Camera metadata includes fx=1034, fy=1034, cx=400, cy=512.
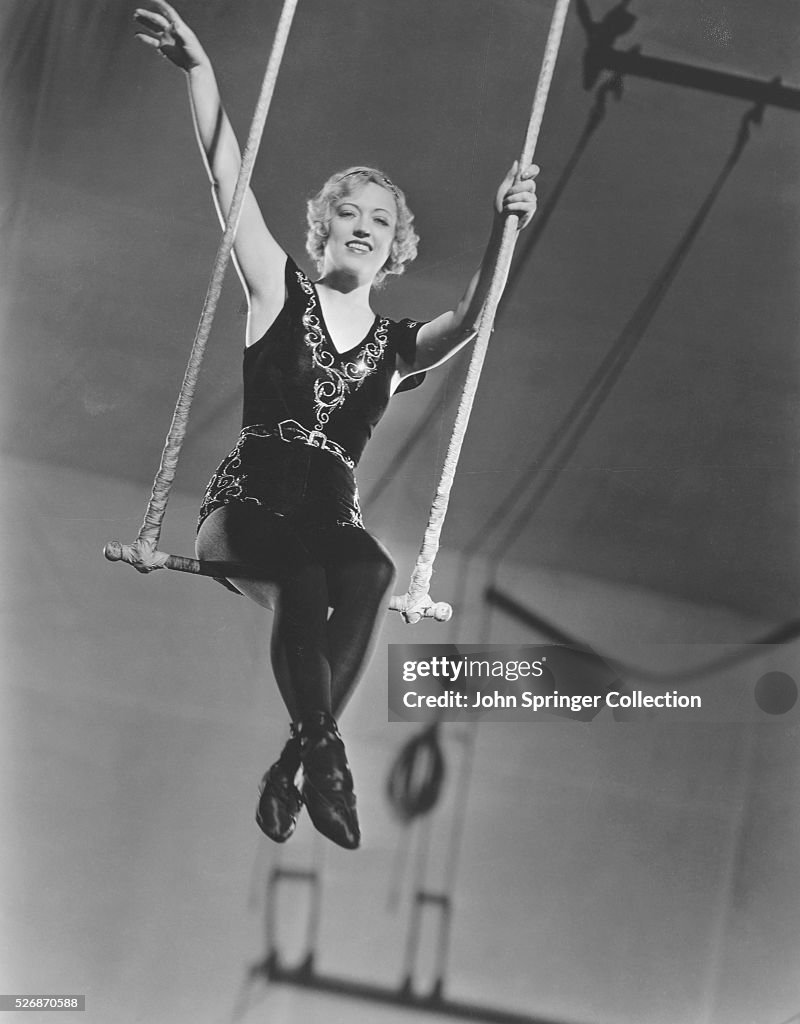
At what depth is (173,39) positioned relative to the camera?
284 cm

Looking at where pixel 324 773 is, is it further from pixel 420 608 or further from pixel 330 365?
pixel 330 365

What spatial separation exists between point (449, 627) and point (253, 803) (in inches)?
27.0

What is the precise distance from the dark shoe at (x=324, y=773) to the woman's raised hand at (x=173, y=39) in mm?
1826

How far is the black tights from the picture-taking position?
2.54m

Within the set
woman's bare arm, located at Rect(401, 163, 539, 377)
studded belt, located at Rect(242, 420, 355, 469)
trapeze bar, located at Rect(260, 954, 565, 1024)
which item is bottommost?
trapeze bar, located at Rect(260, 954, 565, 1024)

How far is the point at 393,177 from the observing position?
2.93 metres

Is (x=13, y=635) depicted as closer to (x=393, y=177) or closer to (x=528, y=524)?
(x=528, y=524)

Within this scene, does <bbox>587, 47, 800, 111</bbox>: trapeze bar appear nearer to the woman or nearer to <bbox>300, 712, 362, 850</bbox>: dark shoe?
the woman

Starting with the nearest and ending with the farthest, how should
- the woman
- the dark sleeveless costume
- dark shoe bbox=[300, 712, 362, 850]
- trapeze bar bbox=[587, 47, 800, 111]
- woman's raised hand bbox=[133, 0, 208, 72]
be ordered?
dark shoe bbox=[300, 712, 362, 850] → the woman → the dark sleeveless costume → woman's raised hand bbox=[133, 0, 208, 72] → trapeze bar bbox=[587, 47, 800, 111]

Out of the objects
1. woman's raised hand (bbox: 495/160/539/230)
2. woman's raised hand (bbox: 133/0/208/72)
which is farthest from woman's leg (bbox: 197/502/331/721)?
woman's raised hand (bbox: 133/0/208/72)

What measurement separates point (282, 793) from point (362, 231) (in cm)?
152

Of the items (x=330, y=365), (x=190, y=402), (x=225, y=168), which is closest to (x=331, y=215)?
(x=225, y=168)

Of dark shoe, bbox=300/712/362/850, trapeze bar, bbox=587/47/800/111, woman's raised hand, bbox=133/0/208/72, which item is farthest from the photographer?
trapeze bar, bbox=587/47/800/111

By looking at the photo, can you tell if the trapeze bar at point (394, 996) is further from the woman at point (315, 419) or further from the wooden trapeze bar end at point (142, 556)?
the wooden trapeze bar end at point (142, 556)
